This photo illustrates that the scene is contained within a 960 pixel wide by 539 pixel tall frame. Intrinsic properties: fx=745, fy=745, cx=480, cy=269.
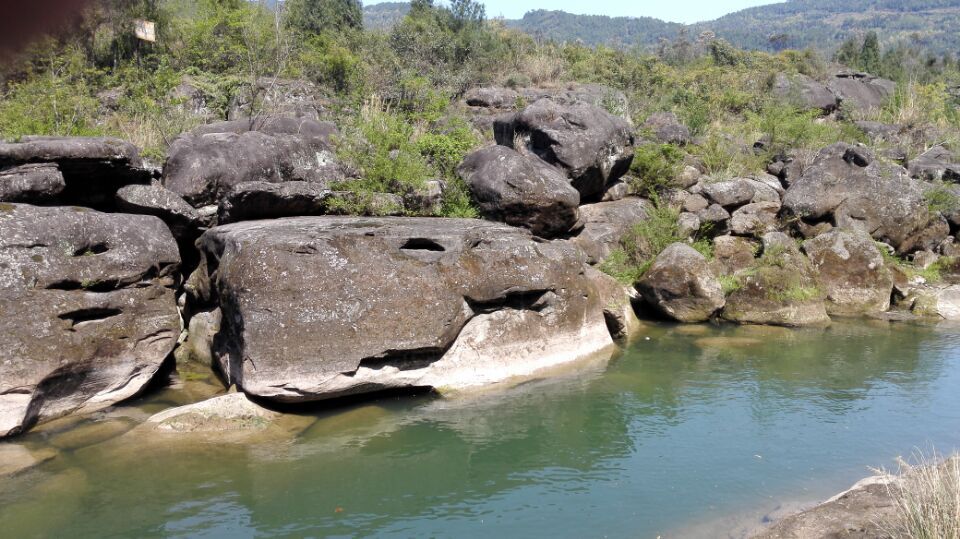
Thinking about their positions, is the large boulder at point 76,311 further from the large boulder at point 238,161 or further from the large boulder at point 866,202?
the large boulder at point 866,202

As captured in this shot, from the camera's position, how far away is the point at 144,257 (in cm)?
1000

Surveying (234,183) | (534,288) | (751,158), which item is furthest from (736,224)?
(234,183)

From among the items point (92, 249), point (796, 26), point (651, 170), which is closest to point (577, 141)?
point (651, 170)

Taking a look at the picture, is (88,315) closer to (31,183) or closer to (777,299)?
(31,183)

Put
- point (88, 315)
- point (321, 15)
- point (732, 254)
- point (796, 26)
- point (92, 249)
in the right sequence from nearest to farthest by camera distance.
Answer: point (88, 315), point (92, 249), point (732, 254), point (321, 15), point (796, 26)

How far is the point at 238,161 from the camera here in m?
12.5

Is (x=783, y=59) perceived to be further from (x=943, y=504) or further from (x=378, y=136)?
(x=943, y=504)

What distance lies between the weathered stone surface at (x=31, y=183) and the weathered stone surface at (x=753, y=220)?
503 inches

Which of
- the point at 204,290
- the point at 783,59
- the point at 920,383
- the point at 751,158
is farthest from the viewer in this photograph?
the point at 783,59

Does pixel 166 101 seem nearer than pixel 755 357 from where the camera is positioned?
No

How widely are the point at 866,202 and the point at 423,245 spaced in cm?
1127

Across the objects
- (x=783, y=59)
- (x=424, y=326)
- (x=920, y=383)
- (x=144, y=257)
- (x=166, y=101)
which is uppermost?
(x=783, y=59)

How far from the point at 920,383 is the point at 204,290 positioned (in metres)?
10.5

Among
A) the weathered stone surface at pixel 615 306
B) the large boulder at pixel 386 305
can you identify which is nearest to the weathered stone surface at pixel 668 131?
the weathered stone surface at pixel 615 306
